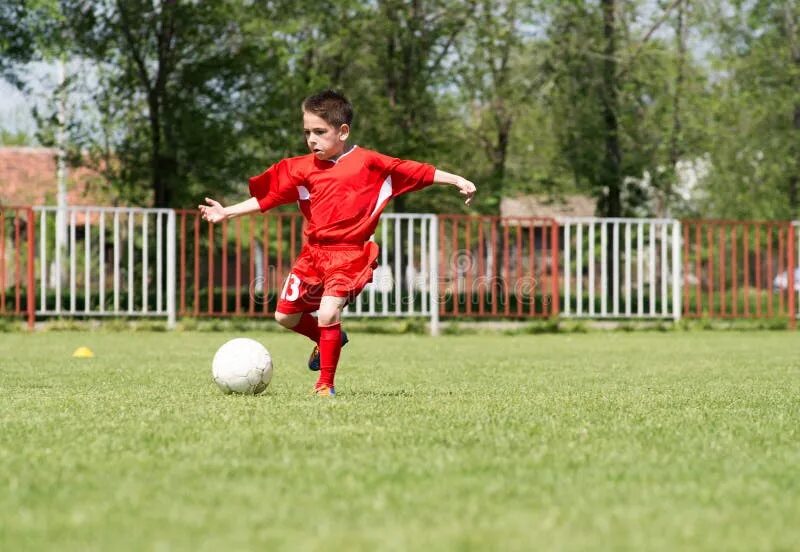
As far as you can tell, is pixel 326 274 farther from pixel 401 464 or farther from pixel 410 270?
pixel 410 270

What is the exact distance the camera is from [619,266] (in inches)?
819

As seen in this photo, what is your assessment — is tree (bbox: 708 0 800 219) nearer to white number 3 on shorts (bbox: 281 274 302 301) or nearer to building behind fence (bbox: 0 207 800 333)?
building behind fence (bbox: 0 207 800 333)

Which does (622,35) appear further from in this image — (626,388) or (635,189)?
(626,388)

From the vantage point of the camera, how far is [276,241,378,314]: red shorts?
24.3 ft

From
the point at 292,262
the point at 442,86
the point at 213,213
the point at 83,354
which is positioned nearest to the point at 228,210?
the point at 213,213

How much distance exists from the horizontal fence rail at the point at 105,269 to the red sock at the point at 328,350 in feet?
39.0

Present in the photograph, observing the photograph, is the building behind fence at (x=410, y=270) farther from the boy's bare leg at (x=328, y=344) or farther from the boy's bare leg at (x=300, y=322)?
the boy's bare leg at (x=328, y=344)

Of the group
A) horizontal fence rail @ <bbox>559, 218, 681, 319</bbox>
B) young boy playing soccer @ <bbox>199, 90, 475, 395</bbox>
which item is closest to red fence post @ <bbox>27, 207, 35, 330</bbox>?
horizontal fence rail @ <bbox>559, 218, 681, 319</bbox>

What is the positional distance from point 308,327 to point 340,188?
3.59 ft

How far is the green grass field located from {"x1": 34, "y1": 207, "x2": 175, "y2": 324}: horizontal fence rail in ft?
32.4

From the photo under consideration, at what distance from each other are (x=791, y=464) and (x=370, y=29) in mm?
24144

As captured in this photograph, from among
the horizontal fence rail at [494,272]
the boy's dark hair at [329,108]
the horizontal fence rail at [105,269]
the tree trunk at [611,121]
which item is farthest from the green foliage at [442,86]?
the boy's dark hair at [329,108]

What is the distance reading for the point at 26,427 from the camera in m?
5.55

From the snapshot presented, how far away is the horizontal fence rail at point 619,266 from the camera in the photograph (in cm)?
2000
